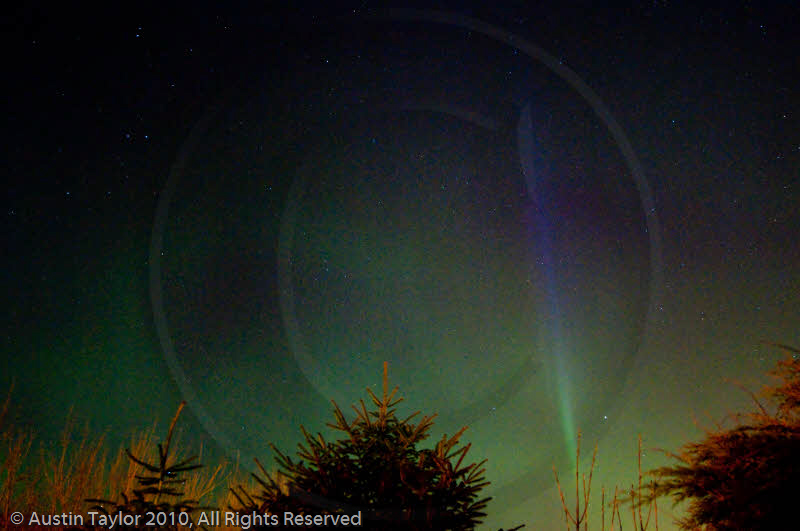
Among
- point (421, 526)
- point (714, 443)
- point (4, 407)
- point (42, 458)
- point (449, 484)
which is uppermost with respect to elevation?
point (4, 407)

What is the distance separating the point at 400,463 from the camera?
10.6 ft

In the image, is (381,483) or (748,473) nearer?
(381,483)

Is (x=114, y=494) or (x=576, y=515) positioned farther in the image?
(x=114, y=494)

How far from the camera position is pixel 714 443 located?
5031mm

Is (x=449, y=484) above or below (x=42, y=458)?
below

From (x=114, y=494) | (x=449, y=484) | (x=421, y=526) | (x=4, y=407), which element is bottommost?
(x=421, y=526)

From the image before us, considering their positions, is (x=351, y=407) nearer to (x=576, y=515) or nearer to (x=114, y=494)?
(x=576, y=515)

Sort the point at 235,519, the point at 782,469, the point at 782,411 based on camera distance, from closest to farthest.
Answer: the point at 235,519
the point at 782,469
the point at 782,411

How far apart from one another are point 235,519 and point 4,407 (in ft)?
17.1

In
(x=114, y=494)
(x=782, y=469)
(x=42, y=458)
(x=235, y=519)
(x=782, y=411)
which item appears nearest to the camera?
(x=235, y=519)

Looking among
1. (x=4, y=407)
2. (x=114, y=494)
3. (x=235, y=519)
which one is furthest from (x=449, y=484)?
(x=4, y=407)

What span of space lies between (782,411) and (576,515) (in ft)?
7.80

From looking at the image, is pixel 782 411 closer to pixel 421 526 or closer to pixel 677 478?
pixel 677 478

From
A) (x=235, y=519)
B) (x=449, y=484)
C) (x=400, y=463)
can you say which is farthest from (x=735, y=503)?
(x=235, y=519)
